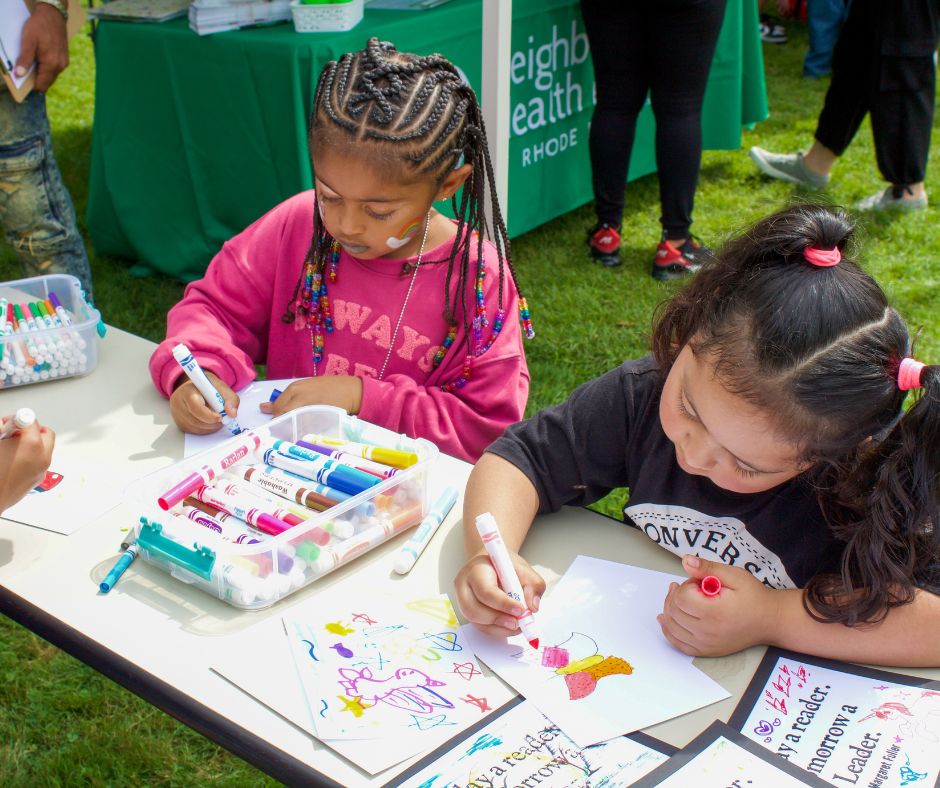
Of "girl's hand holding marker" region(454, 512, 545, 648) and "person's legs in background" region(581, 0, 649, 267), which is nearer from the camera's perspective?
"girl's hand holding marker" region(454, 512, 545, 648)

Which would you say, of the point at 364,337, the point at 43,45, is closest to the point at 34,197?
the point at 43,45

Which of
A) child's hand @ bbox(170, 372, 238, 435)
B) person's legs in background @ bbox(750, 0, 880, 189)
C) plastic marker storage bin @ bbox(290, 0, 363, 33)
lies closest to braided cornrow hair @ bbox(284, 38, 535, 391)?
child's hand @ bbox(170, 372, 238, 435)

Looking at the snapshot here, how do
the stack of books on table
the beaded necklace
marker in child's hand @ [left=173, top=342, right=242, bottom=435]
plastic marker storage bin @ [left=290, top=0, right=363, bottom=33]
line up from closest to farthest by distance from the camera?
marker in child's hand @ [left=173, top=342, right=242, bottom=435] → the beaded necklace → plastic marker storage bin @ [left=290, top=0, right=363, bottom=33] → the stack of books on table

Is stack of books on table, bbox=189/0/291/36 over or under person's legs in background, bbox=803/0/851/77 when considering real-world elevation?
over

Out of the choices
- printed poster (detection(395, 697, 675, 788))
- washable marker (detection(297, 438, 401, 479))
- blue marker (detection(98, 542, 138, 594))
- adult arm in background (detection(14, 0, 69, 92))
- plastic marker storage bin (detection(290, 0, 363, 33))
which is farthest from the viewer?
plastic marker storage bin (detection(290, 0, 363, 33))

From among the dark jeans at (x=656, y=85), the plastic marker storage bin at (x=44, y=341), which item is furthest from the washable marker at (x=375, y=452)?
the dark jeans at (x=656, y=85)

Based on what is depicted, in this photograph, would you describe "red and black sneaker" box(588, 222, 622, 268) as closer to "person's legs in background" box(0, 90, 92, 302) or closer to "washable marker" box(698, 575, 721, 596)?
"person's legs in background" box(0, 90, 92, 302)

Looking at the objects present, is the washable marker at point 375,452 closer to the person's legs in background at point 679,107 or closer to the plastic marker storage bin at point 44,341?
the plastic marker storage bin at point 44,341

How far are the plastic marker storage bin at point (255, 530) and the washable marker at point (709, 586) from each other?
374mm

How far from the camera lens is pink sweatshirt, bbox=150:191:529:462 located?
1.54m

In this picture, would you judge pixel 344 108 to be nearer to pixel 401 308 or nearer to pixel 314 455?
pixel 401 308

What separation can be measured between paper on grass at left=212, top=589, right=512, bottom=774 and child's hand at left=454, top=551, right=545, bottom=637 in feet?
0.12

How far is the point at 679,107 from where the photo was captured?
3.39 meters

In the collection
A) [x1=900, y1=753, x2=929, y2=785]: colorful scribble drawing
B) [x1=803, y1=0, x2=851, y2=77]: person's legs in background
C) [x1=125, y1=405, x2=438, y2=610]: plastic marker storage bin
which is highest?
[x1=125, y1=405, x2=438, y2=610]: plastic marker storage bin
